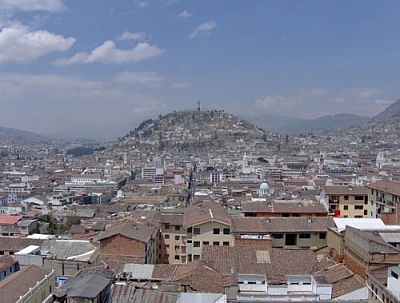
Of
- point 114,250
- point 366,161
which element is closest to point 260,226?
point 114,250

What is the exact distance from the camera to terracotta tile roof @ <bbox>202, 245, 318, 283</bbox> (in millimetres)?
19422

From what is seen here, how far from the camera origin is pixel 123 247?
2502 centimetres

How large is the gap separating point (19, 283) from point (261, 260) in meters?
9.77

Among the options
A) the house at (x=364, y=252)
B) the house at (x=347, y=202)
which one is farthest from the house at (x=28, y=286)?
the house at (x=347, y=202)

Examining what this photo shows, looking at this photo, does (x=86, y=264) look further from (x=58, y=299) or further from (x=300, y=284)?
(x=300, y=284)

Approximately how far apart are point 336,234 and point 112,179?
296ft

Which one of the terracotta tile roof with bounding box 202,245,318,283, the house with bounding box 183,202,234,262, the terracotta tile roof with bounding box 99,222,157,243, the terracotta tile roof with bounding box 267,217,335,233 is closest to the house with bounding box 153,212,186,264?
the terracotta tile roof with bounding box 99,222,157,243

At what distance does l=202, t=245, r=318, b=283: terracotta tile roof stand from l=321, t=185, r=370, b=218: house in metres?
13.9

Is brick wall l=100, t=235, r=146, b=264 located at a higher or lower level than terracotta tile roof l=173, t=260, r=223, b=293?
lower

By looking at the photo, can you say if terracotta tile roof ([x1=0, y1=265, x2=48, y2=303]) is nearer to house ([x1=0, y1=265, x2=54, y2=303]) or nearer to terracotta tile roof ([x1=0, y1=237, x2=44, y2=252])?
house ([x1=0, y1=265, x2=54, y2=303])

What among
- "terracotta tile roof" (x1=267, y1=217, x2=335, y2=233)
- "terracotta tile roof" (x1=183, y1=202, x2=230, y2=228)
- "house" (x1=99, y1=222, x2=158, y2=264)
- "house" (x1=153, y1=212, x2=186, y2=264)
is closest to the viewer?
"terracotta tile roof" (x1=267, y1=217, x2=335, y2=233)

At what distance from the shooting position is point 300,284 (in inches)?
727

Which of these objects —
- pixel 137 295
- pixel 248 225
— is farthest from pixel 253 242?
pixel 137 295

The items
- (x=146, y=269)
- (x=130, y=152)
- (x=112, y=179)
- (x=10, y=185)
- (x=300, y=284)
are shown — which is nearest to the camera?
(x=300, y=284)
